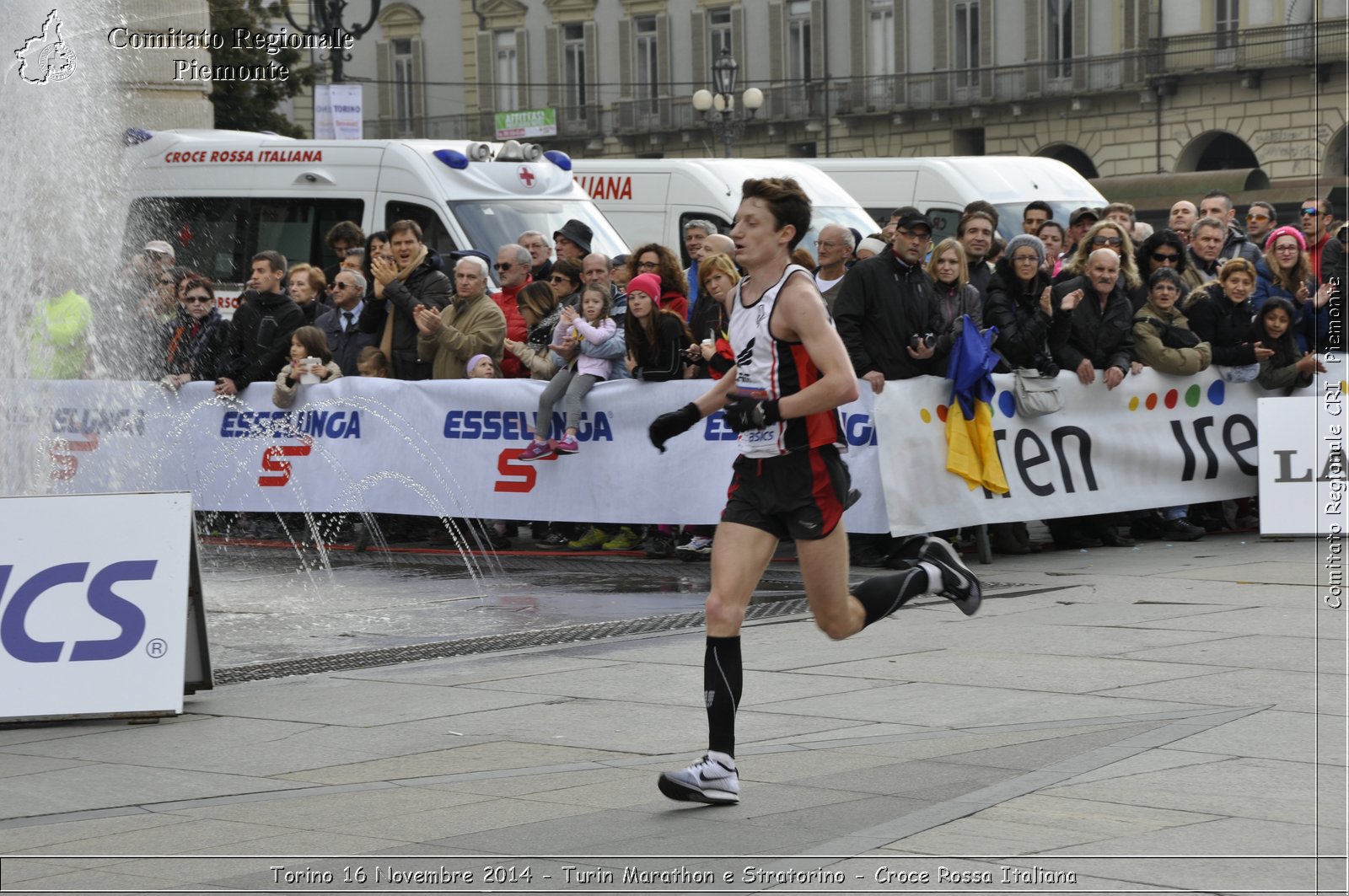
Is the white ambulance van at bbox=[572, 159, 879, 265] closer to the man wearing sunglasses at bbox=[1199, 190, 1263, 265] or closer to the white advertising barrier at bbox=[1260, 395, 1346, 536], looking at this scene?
the man wearing sunglasses at bbox=[1199, 190, 1263, 265]

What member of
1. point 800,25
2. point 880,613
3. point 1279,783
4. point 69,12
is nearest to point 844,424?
point 880,613

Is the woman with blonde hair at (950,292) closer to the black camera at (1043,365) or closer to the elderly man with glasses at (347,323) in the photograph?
the black camera at (1043,365)

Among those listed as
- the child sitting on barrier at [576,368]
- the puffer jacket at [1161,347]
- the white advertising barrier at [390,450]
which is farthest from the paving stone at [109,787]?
the puffer jacket at [1161,347]

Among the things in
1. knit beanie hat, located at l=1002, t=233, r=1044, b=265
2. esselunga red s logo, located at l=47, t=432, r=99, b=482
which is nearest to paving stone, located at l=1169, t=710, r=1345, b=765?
knit beanie hat, located at l=1002, t=233, r=1044, b=265

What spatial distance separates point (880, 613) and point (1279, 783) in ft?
4.64

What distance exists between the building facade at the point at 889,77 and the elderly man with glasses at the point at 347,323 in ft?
96.8

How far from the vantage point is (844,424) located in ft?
39.1

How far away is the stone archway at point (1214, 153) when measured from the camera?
51.1 m

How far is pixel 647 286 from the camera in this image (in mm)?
12680

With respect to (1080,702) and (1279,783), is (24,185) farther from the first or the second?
(1279,783)

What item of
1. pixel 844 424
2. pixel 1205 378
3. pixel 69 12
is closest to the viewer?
pixel 844 424

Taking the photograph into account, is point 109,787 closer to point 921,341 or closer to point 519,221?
point 921,341

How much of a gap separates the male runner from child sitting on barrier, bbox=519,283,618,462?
20.8 ft

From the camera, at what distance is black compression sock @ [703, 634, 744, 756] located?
6270 mm
